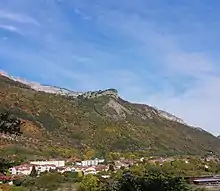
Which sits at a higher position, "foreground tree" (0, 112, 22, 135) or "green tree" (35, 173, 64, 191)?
"foreground tree" (0, 112, 22, 135)

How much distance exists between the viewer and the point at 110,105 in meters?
190

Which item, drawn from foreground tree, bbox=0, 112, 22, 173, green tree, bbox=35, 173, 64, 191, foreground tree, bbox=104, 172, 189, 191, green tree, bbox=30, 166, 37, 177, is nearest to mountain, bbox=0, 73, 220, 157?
green tree, bbox=30, 166, 37, 177

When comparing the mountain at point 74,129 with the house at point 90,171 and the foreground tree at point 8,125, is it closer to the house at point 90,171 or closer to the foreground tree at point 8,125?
the house at point 90,171

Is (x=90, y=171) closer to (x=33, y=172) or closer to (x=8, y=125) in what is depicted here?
(x=33, y=172)

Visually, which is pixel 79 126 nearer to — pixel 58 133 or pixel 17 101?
pixel 58 133

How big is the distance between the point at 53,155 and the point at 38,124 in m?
25.6

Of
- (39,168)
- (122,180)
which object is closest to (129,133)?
(39,168)

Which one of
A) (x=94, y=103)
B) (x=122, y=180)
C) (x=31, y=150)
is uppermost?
(x=94, y=103)

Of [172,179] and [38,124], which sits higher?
[38,124]

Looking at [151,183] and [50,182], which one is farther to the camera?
[50,182]

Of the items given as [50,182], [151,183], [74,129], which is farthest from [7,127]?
[74,129]

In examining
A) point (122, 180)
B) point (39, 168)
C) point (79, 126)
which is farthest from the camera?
point (79, 126)

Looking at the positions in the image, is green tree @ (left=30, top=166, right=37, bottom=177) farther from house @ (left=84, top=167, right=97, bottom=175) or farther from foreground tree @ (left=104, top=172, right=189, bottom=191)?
foreground tree @ (left=104, top=172, right=189, bottom=191)

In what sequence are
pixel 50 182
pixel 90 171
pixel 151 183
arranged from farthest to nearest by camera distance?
pixel 90 171 < pixel 50 182 < pixel 151 183
